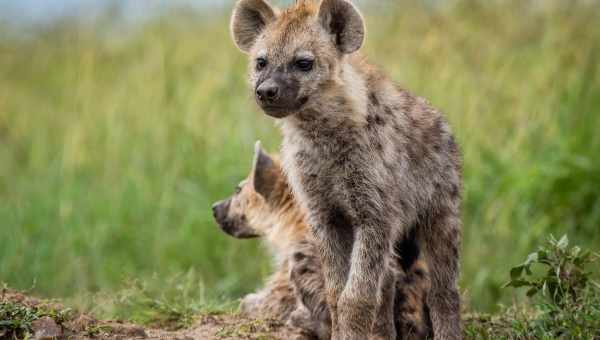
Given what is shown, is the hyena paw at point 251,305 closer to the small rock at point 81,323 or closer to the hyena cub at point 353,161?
the hyena cub at point 353,161

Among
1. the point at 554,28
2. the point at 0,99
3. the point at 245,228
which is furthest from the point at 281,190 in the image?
the point at 0,99

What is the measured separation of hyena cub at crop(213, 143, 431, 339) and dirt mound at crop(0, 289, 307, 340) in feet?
0.70

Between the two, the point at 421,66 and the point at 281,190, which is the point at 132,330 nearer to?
the point at 281,190

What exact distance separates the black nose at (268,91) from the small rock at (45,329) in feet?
4.70

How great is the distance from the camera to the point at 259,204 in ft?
19.5

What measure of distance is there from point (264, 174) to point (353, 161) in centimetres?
158

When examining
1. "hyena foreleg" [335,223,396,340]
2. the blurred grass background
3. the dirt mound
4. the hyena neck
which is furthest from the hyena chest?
the blurred grass background

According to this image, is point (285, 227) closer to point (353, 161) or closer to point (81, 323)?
point (353, 161)

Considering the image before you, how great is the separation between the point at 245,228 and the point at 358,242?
2.00 meters

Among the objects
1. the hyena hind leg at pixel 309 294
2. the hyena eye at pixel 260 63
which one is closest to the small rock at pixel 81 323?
the hyena hind leg at pixel 309 294

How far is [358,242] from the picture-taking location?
A: 419cm

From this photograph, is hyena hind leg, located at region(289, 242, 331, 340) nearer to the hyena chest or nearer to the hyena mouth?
the hyena chest

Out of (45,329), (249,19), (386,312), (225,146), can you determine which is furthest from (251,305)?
(225,146)

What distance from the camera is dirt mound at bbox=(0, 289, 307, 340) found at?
3.99 m
